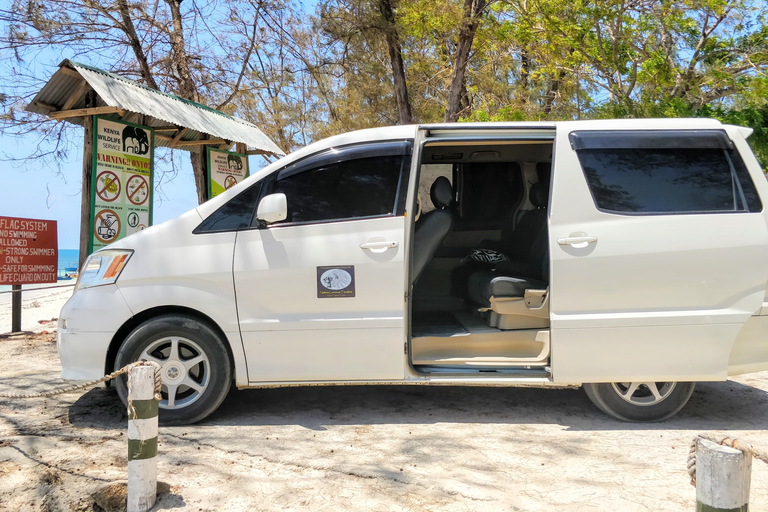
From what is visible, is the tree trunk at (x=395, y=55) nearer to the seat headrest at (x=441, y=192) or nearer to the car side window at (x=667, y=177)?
the seat headrest at (x=441, y=192)

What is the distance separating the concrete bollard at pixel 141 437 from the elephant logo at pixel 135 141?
581cm

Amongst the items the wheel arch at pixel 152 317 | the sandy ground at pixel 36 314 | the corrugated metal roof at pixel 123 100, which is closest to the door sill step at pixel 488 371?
the wheel arch at pixel 152 317

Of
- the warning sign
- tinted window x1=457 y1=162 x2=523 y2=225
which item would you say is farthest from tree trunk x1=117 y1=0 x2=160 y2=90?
tinted window x1=457 y1=162 x2=523 y2=225

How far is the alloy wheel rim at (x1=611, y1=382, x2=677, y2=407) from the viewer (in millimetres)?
4234

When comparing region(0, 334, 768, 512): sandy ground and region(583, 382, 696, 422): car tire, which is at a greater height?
region(583, 382, 696, 422): car tire

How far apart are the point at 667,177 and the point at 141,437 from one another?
147 inches

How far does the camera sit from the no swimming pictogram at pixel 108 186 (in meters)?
7.47

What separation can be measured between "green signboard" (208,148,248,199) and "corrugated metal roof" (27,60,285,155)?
0.98 meters

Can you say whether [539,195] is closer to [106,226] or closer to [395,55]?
[106,226]

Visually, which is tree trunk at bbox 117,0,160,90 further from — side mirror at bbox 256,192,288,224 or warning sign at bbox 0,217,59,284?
side mirror at bbox 256,192,288,224

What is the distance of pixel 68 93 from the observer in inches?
288

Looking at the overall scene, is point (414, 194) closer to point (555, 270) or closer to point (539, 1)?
point (555, 270)

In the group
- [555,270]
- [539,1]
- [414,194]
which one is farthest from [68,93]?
[539,1]

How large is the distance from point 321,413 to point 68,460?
1747mm
